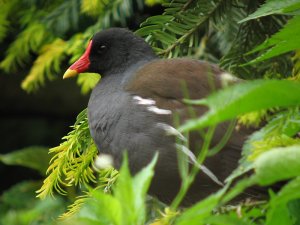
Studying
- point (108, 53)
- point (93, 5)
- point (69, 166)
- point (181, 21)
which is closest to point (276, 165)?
point (69, 166)

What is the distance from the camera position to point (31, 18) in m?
3.32

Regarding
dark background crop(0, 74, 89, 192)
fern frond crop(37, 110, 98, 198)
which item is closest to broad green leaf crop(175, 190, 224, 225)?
fern frond crop(37, 110, 98, 198)

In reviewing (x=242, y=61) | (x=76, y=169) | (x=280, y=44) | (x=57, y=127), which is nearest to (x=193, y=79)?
(x=242, y=61)

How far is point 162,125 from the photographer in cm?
220

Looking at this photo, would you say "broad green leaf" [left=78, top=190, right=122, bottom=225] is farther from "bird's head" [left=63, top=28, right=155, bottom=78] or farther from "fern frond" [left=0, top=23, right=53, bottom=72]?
"fern frond" [left=0, top=23, right=53, bottom=72]

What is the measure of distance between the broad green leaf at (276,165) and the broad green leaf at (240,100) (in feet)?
0.22

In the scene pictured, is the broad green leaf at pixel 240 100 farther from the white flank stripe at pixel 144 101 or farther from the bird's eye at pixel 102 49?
the bird's eye at pixel 102 49

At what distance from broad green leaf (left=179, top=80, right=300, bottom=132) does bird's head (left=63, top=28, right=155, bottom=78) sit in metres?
1.69

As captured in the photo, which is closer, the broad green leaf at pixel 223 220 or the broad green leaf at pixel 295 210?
the broad green leaf at pixel 223 220

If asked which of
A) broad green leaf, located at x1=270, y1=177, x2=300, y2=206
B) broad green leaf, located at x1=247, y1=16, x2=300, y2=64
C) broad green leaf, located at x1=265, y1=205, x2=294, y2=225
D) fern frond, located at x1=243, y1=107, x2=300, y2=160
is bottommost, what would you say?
broad green leaf, located at x1=265, y1=205, x2=294, y2=225

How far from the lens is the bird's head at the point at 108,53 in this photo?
2.75m

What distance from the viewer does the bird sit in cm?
211

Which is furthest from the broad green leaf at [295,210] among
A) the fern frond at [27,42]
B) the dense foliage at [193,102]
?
the fern frond at [27,42]

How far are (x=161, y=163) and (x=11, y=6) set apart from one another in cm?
141
